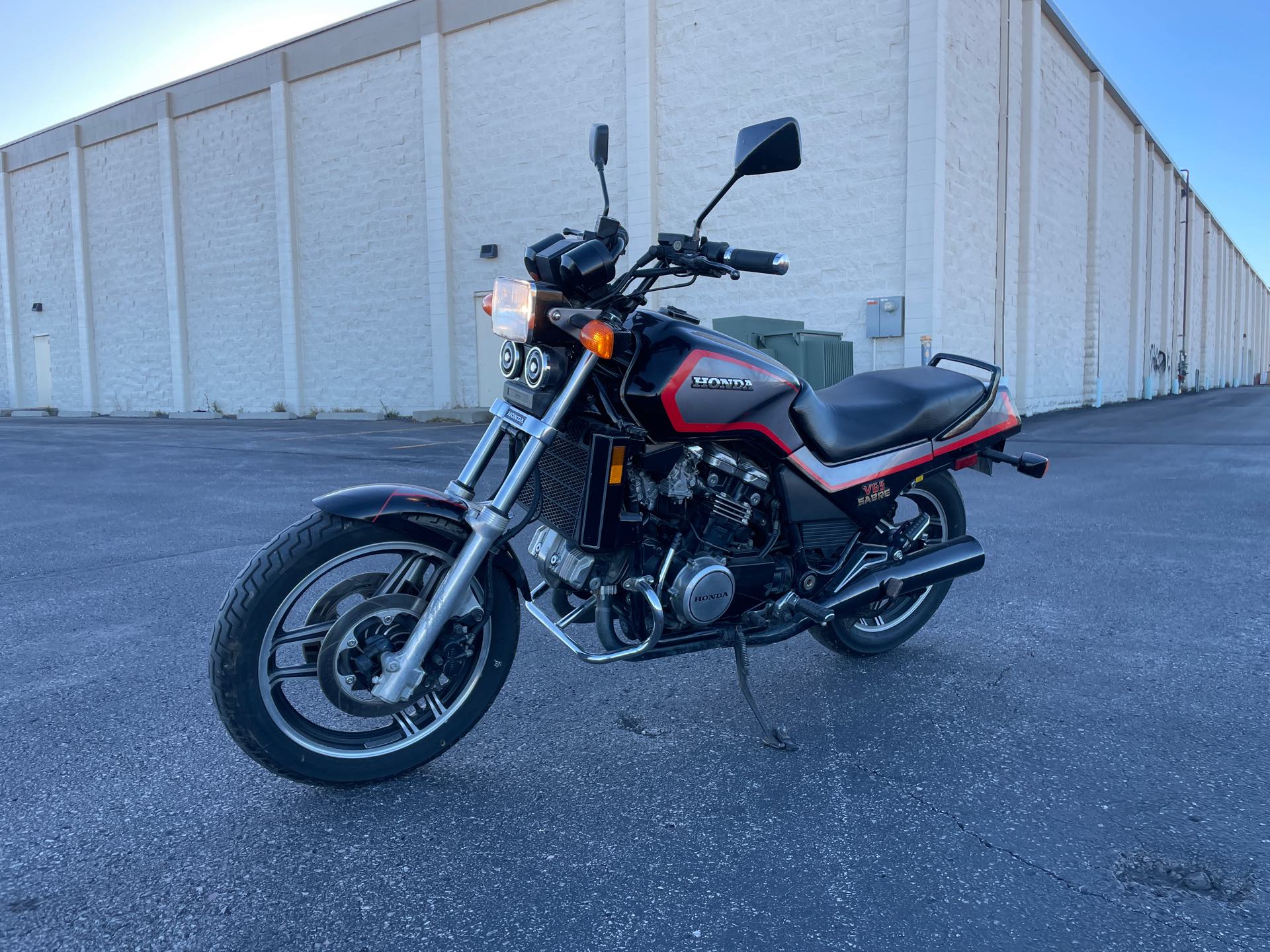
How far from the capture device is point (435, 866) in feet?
7.16

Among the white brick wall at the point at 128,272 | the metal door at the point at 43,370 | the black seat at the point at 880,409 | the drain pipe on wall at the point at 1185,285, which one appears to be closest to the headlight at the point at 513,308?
the black seat at the point at 880,409

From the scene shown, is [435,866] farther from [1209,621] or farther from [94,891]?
[1209,621]

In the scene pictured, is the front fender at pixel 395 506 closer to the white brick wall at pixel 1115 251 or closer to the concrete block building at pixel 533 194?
the concrete block building at pixel 533 194

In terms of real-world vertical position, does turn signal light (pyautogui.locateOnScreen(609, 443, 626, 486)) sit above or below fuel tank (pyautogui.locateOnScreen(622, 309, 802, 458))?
below

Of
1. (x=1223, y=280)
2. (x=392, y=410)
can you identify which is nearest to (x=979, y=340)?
(x=392, y=410)

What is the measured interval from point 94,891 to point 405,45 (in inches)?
801

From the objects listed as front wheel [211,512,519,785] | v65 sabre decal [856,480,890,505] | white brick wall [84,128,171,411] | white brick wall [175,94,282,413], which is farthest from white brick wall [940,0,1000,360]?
white brick wall [84,128,171,411]

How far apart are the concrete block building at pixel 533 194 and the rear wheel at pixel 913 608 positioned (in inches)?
429

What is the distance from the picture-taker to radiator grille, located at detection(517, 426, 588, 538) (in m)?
2.70

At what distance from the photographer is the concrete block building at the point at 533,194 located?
1445 centimetres

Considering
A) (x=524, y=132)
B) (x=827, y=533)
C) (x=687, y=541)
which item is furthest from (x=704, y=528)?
(x=524, y=132)

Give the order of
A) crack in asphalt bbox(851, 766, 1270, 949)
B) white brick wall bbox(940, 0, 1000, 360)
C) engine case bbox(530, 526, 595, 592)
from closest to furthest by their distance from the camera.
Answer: crack in asphalt bbox(851, 766, 1270, 949) → engine case bbox(530, 526, 595, 592) → white brick wall bbox(940, 0, 1000, 360)

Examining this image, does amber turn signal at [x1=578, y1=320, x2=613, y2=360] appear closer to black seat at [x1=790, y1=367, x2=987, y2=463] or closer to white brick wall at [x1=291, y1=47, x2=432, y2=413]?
black seat at [x1=790, y1=367, x2=987, y2=463]

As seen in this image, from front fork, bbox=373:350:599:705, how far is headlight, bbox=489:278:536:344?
0.62 feet
